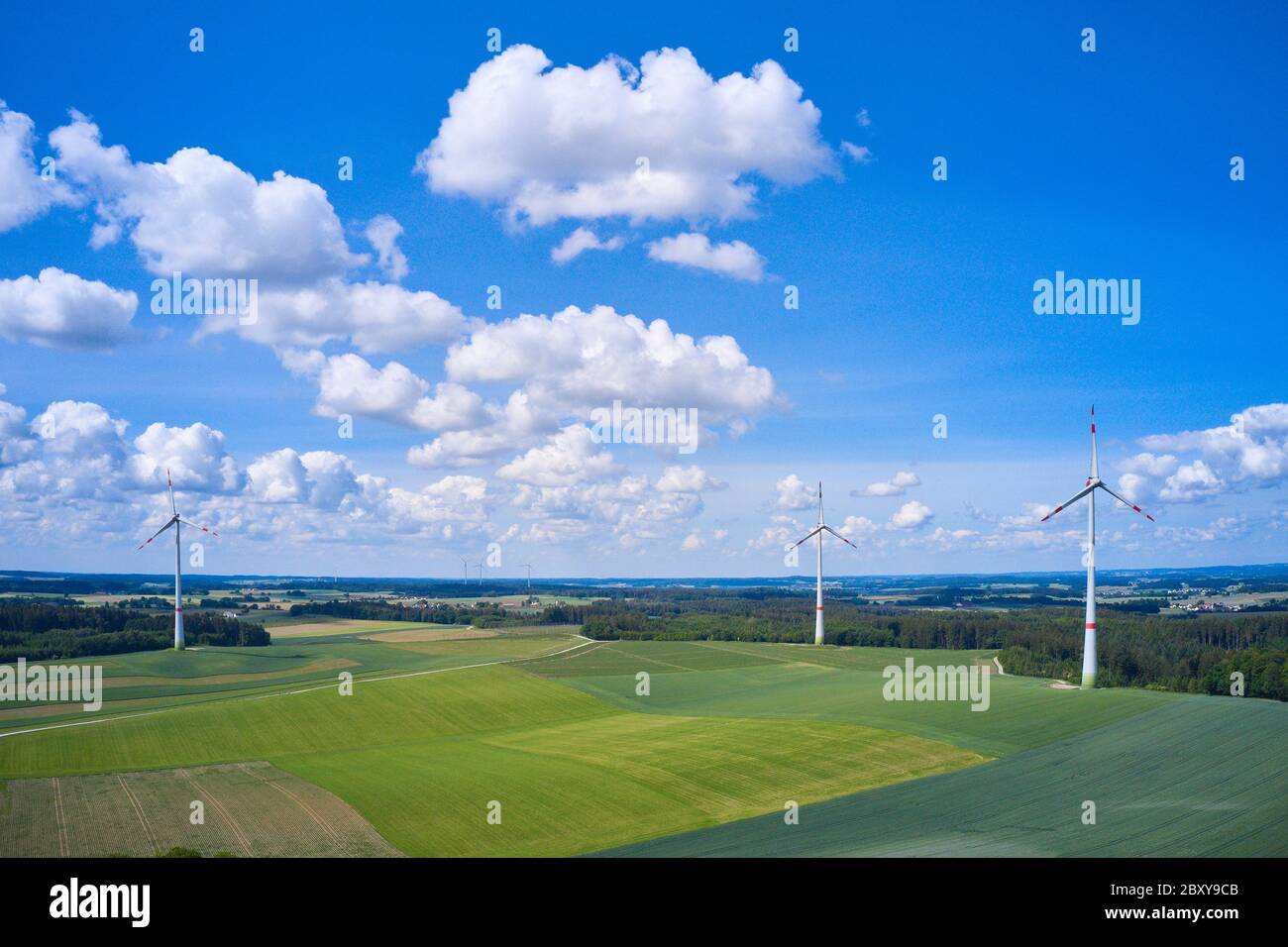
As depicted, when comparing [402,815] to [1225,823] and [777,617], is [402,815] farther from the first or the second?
[777,617]

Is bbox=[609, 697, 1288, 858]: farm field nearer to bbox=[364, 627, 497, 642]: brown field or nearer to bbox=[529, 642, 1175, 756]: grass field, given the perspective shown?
bbox=[529, 642, 1175, 756]: grass field

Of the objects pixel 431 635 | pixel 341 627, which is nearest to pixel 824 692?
pixel 431 635

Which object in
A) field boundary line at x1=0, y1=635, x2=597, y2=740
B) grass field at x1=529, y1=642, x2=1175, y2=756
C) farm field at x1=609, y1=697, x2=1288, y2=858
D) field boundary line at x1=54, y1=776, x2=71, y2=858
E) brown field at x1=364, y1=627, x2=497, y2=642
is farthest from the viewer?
brown field at x1=364, y1=627, x2=497, y2=642


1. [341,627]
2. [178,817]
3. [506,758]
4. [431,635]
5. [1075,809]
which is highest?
[1075,809]

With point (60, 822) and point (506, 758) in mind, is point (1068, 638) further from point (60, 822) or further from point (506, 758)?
point (60, 822)

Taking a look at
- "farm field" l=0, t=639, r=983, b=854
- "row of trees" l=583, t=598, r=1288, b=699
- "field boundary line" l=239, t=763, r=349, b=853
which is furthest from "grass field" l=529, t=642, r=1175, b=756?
"field boundary line" l=239, t=763, r=349, b=853
